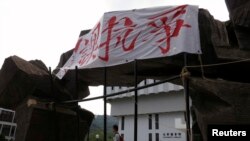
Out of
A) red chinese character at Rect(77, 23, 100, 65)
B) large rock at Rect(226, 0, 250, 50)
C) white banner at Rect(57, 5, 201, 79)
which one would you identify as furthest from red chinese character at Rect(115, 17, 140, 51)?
large rock at Rect(226, 0, 250, 50)

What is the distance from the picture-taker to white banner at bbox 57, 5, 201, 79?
619cm

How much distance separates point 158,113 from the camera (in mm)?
15484

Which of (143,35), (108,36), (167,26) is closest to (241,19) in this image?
(167,26)

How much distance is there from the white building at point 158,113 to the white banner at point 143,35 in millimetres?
6878

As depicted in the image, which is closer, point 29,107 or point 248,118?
point 248,118

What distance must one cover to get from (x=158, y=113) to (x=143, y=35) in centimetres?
916

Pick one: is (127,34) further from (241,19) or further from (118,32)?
(241,19)

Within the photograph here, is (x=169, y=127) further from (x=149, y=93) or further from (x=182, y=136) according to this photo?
(x=149, y=93)

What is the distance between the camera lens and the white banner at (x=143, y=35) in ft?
20.3

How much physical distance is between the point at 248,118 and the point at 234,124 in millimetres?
259

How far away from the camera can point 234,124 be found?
4941 millimetres

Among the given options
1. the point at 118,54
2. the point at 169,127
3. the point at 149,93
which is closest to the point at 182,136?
the point at 169,127

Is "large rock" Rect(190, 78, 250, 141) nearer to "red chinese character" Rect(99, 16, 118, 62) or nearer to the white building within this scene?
"red chinese character" Rect(99, 16, 118, 62)

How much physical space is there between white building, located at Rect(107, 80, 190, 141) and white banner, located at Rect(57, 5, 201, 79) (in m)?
6.88
